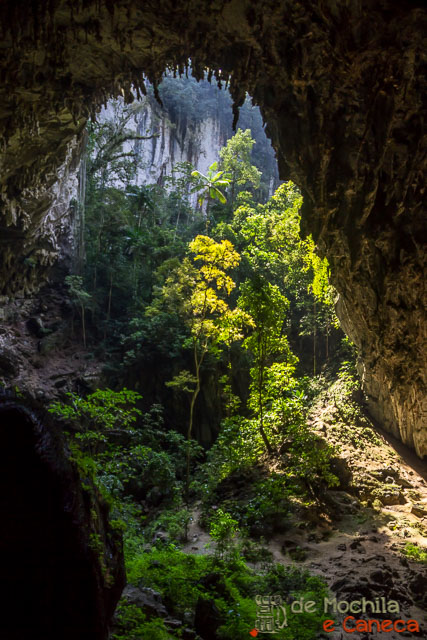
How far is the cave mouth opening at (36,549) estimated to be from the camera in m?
2.79

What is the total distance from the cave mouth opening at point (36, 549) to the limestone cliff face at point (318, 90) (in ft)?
19.9

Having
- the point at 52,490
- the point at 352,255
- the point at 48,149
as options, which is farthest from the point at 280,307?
the point at 52,490

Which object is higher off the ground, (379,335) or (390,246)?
(390,246)

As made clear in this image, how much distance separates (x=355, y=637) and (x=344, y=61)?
24.7ft

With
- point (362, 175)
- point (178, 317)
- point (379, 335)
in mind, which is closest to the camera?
point (362, 175)

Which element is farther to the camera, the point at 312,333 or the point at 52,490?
the point at 312,333

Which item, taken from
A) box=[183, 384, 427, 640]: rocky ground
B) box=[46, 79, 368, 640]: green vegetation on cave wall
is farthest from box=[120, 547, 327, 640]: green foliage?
box=[183, 384, 427, 640]: rocky ground

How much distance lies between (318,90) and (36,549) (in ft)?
23.2

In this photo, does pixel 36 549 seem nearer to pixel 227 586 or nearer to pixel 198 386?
pixel 227 586

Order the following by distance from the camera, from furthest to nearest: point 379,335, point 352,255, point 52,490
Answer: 1. point 379,335
2. point 352,255
3. point 52,490

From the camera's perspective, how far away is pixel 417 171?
19.5ft

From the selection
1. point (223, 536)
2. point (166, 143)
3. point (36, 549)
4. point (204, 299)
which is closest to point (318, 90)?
point (36, 549)

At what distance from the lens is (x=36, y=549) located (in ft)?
9.37

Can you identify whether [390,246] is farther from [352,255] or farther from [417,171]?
[417,171]
